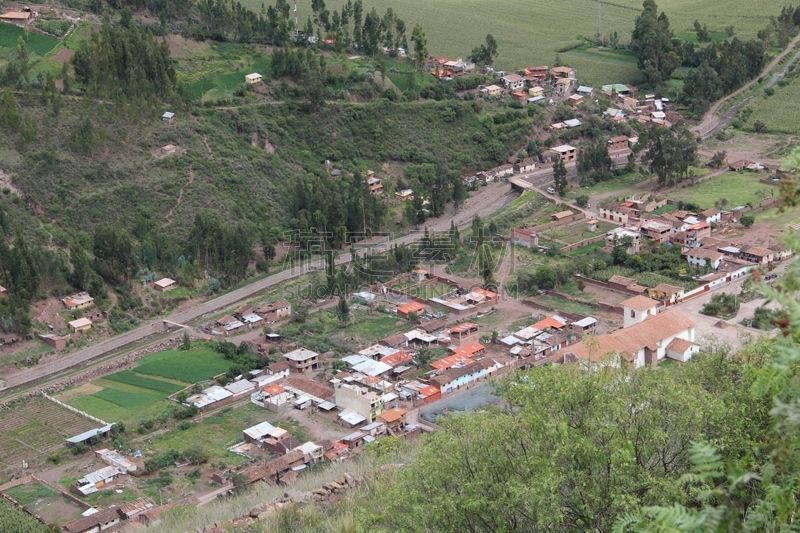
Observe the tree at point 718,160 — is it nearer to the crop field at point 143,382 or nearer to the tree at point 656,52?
the tree at point 656,52

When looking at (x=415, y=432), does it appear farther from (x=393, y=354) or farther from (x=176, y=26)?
(x=176, y=26)

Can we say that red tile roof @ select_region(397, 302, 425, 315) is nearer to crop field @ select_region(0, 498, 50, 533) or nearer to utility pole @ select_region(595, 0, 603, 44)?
crop field @ select_region(0, 498, 50, 533)

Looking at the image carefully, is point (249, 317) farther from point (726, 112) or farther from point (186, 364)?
point (726, 112)

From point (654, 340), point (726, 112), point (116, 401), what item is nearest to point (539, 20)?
point (726, 112)

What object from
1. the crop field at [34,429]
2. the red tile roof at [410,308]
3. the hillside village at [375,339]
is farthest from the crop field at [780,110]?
the crop field at [34,429]

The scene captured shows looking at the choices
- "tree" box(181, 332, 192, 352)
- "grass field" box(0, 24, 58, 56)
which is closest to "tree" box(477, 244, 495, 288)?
"tree" box(181, 332, 192, 352)

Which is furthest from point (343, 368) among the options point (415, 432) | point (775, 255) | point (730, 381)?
point (730, 381)
